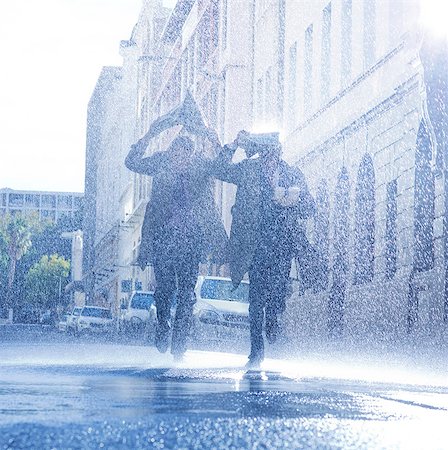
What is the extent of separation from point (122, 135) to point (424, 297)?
6875 cm

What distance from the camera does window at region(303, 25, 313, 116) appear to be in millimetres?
29130

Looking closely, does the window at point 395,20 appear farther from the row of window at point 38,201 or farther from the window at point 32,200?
the window at point 32,200

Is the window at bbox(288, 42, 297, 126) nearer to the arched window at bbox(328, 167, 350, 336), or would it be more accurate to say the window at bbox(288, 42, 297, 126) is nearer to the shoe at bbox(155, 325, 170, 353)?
the arched window at bbox(328, 167, 350, 336)

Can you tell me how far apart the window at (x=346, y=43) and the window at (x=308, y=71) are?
3283 mm

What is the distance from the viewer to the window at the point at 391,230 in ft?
68.9

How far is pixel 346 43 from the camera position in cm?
2556

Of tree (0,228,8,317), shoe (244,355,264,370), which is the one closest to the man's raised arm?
shoe (244,355,264,370)

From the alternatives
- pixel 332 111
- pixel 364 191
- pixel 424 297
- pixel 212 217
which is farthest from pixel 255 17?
pixel 212 217

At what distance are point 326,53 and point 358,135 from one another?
3927mm

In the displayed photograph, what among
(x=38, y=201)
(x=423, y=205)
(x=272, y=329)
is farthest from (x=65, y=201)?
(x=272, y=329)

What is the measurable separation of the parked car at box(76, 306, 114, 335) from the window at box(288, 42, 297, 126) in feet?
52.2

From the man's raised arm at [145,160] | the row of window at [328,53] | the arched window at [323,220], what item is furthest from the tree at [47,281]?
the man's raised arm at [145,160]

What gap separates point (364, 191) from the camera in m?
23.7

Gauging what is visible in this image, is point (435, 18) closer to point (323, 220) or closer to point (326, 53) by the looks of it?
point (323, 220)
